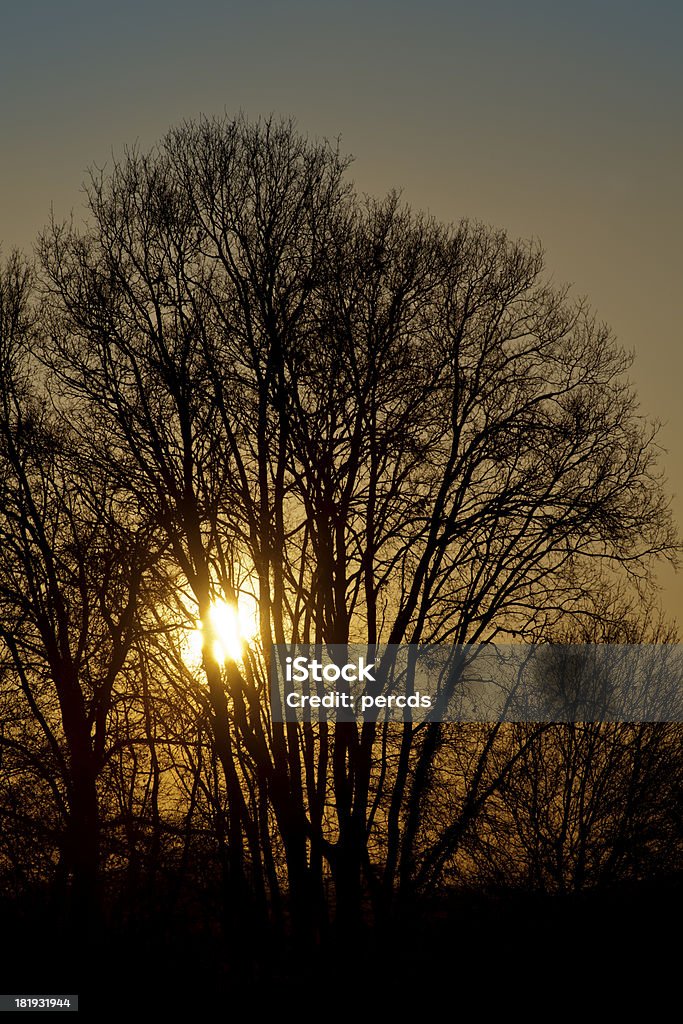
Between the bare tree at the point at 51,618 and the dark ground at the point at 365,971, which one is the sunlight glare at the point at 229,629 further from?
the dark ground at the point at 365,971

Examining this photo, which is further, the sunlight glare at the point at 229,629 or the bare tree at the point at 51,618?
the bare tree at the point at 51,618

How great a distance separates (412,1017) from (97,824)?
22.8 ft

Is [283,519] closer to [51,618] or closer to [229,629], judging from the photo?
[229,629]

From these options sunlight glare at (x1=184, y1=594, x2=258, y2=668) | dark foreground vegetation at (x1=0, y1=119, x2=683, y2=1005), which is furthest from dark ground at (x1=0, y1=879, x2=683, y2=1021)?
sunlight glare at (x1=184, y1=594, x2=258, y2=668)

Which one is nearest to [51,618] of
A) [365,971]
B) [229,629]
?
[229,629]

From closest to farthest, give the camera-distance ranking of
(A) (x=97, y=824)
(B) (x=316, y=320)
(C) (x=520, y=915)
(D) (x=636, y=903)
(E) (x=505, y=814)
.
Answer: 1. (B) (x=316, y=320)
2. (A) (x=97, y=824)
3. (C) (x=520, y=915)
4. (D) (x=636, y=903)
5. (E) (x=505, y=814)

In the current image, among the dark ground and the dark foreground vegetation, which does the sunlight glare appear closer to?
the dark foreground vegetation

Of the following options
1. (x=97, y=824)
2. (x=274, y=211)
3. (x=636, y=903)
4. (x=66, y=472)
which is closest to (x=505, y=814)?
(x=636, y=903)

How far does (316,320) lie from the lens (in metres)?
14.2

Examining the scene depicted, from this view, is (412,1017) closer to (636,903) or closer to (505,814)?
(636,903)

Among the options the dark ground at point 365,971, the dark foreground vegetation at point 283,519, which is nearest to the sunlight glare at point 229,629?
the dark foreground vegetation at point 283,519

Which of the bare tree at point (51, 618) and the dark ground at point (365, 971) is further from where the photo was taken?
the bare tree at point (51, 618)

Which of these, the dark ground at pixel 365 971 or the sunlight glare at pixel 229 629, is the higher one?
the sunlight glare at pixel 229 629

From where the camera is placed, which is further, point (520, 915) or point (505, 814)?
point (505, 814)
